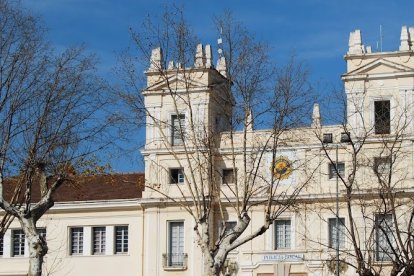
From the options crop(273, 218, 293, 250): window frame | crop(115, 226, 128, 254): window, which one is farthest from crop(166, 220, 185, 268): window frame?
crop(273, 218, 293, 250): window frame

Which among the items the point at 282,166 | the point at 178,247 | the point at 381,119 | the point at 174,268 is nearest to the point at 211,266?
the point at 282,166

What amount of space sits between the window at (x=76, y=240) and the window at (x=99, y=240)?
2.97 feet

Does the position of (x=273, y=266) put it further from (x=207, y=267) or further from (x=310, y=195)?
(x=207, y=267)

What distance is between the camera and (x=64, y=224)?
2655 inches

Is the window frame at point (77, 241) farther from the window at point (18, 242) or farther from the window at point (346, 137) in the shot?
the window at point (346, 137)

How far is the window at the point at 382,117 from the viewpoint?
60125mm

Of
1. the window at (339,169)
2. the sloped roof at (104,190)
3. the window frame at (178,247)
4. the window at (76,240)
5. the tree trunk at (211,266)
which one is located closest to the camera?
the tree trunk at (211,266)

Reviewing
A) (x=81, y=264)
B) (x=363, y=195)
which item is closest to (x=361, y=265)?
(x=363, y=195)

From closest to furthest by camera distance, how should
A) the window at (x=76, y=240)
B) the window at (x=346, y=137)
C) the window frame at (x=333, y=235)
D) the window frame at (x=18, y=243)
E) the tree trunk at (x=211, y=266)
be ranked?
the tree trunk at (x=211, y=266)
the window at (x=346, y=137)
the window frame at (x=333, y=235)
the window at (x=76, y=240)
the window frame at (x=18, y=243)

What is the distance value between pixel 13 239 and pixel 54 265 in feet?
11.3

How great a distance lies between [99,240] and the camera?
66938mm

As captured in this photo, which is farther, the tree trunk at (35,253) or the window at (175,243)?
the window at (175,243)

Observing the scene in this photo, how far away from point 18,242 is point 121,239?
23.0 feet

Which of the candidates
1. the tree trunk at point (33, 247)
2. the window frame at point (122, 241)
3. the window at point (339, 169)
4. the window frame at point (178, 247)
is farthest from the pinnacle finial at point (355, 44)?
the tree trunk at point (33, 247)
